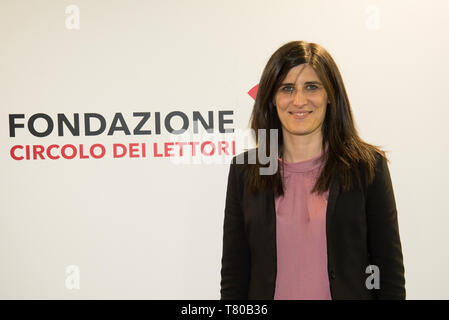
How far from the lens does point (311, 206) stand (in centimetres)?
144

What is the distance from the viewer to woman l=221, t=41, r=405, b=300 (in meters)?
1.40

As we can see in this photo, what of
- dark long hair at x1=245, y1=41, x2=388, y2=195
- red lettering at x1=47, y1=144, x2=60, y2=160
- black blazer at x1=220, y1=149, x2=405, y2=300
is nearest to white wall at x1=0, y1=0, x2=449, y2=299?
red lettering at x1=47, y1=144, x2=60, y2=160

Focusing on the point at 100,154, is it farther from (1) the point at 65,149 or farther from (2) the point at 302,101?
(2) the point at 302,101

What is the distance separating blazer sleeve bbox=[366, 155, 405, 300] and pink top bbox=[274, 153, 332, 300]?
16 cm

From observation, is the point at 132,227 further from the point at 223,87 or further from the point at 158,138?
the point at 223,87

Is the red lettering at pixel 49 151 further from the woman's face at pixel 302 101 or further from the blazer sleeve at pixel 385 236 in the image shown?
the blazer sleeve at pixel 385 236

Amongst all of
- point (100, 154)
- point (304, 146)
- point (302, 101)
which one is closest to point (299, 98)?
point (302, 101)

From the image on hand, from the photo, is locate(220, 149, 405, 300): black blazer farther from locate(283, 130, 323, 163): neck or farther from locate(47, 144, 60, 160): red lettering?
locate(47, 144, 60, 160): red lettering

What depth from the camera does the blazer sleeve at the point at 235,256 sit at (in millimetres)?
1520

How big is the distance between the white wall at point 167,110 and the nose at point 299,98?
3.09ft

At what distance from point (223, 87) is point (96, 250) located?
117cm

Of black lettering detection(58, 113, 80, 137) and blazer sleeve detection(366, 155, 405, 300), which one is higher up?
black lettering detection(58, 113, 80, 137)

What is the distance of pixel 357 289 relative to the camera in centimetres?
141

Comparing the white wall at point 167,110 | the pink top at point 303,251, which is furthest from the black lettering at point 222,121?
the pink top at point 303,251
